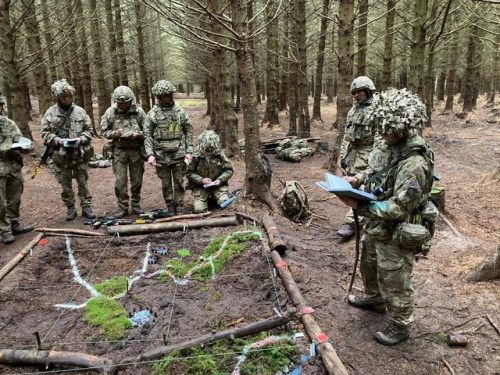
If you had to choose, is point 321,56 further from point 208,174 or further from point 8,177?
point 8,177

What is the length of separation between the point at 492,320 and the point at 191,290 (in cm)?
314

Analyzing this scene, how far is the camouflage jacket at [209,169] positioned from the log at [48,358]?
4077 mm

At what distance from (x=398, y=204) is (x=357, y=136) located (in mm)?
2997

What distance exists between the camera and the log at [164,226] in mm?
6332

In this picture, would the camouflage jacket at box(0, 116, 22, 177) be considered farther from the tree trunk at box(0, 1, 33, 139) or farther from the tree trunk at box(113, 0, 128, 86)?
the tree trunk at box(113, 0, 128, 86)

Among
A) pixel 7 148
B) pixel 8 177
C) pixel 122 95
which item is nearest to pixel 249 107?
pixel 122 95

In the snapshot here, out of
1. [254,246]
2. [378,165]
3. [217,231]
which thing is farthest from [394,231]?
[217,231]

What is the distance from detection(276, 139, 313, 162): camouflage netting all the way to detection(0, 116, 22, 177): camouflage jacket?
7858 mm

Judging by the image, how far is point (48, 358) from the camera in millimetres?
3432

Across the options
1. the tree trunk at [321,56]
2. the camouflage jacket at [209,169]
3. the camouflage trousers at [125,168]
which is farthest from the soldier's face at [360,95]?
the tree trunk at [321,56]

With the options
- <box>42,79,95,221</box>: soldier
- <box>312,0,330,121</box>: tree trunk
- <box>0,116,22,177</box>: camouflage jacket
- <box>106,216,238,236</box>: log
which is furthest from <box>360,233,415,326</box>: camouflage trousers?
<box>312,0,330,121</box>: tree trunk

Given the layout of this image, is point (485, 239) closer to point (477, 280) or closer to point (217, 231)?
point (477, 280)

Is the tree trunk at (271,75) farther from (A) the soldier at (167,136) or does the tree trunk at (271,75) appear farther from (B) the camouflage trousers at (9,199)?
(B) the camouflage trousers at (9,199)

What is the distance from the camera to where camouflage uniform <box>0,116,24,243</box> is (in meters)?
6.03
